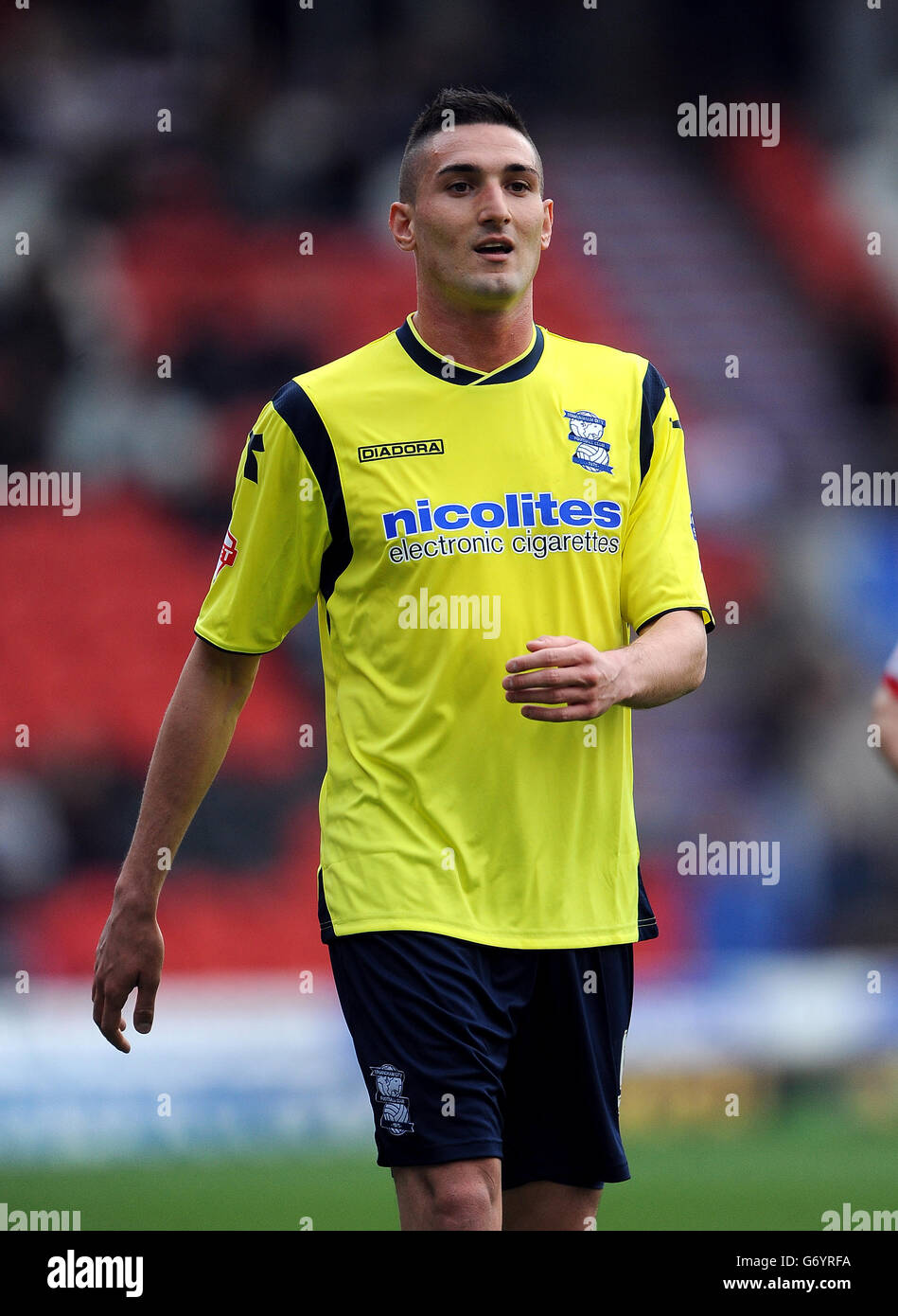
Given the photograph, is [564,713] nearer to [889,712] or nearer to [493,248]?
[889,712]

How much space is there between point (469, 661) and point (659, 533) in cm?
46

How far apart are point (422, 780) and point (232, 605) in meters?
0.50

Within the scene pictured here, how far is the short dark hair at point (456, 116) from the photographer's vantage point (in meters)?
3.45

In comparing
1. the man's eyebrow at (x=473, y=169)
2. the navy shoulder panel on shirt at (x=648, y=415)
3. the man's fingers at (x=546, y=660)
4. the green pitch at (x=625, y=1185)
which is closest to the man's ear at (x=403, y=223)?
the man's eyebrow at (x=473, y=169)

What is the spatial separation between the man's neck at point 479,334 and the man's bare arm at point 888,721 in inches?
54.0

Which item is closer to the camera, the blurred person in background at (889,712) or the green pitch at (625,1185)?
the blurred person in background at (889,712)

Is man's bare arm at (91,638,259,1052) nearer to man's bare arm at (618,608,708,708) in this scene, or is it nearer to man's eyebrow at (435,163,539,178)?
man's bare arm at (618,608,708,708)

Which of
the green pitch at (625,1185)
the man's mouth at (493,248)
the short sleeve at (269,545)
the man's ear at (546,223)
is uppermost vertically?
the man's ear at (546,223)

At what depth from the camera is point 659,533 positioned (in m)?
3.41

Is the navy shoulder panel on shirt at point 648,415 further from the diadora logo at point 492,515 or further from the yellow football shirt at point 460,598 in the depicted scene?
the diadora logo at point 492,515

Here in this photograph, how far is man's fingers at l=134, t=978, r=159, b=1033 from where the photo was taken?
11.1ft

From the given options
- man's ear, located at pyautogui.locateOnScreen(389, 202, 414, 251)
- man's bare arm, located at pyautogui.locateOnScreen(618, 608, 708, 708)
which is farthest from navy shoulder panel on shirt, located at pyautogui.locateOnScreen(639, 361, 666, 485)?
man's ear, located at pyautogui.locateOnScreen(389, 202, 414, 251)

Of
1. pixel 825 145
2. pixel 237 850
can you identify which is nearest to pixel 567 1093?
pixel 237 850

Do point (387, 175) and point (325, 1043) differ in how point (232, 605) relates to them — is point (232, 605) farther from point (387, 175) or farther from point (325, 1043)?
point (387, 175)
